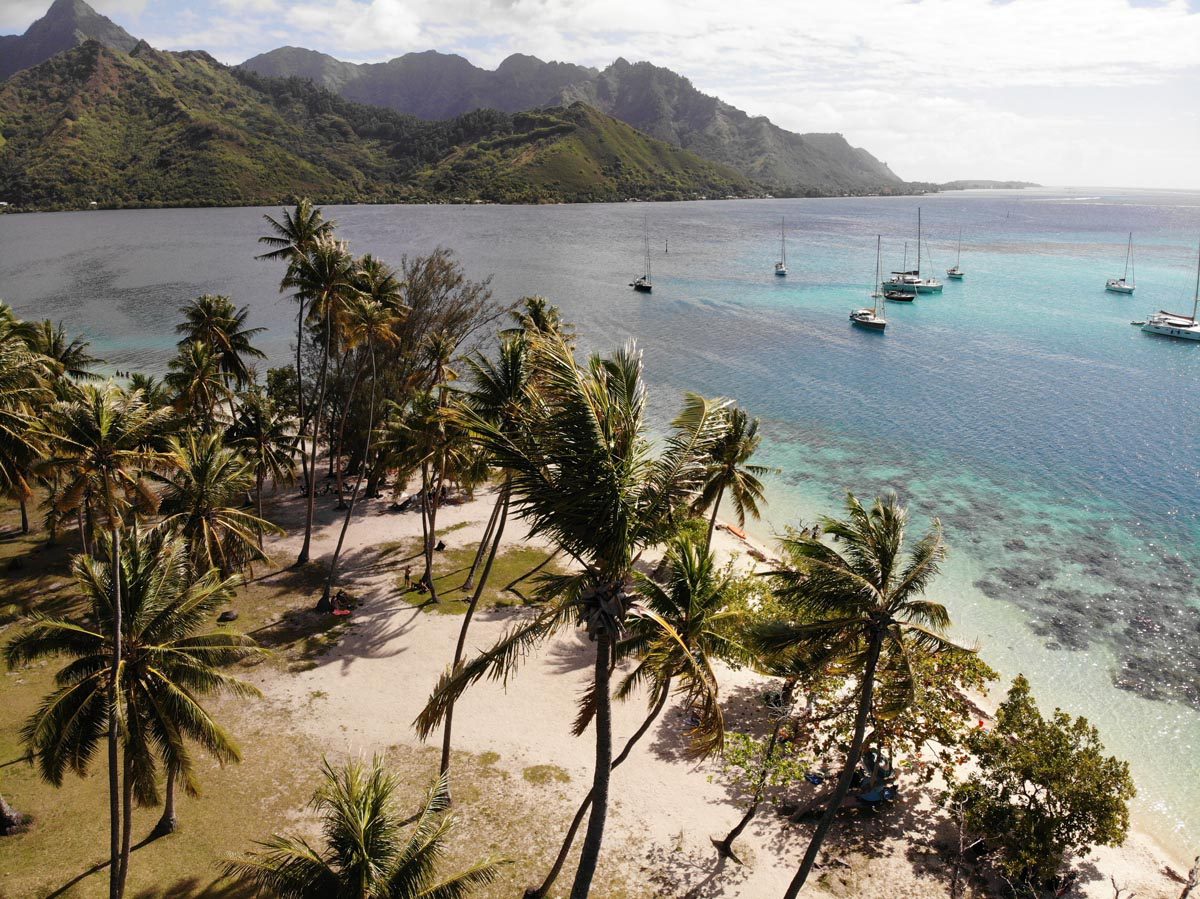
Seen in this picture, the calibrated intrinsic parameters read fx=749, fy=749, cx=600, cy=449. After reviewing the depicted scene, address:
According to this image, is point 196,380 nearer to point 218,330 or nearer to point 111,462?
point 218,330

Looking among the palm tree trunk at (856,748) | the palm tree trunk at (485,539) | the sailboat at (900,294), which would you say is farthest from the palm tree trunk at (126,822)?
the sailboat at (900,294)

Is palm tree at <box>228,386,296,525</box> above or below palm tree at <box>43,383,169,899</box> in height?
below

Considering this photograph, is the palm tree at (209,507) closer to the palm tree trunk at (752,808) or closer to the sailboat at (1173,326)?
the palm tree trunk at (752,808)

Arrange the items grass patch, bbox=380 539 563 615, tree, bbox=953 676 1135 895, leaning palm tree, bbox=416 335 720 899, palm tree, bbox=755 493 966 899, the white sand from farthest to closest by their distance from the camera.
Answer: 1. grass patch, bbox=380 539 563 615
2. the white sand
3. tree, bbox=953 676 1135 895
4. palm tree, bbox=755 493 966 899
5. leaning palm tree, bbox=416 335 720 899

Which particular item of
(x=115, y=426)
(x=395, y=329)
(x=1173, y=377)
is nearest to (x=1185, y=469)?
(x=1173, y=377)

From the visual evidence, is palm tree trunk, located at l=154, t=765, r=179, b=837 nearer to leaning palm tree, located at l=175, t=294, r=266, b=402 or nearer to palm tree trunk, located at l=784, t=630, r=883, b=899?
palm tree trunk, located at l=784, t=630, r=883, b=899

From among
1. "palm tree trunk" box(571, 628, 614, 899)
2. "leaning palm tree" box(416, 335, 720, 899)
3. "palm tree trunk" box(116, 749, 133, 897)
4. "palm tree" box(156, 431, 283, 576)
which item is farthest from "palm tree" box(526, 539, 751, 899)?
"palm tree" box(156, 431, 283, 576)

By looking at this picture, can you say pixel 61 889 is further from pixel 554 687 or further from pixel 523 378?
pixel 523 378
